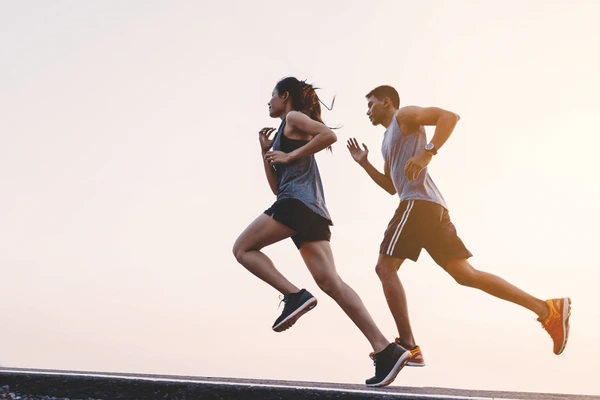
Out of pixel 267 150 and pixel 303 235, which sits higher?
pixel 267 150

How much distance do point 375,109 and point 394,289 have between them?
5.06 feet

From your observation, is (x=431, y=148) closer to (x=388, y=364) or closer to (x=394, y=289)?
(x=394, y=289)

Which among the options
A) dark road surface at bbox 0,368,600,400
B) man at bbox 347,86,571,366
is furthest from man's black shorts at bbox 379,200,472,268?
dark road surface at bbox 0,368,600,400

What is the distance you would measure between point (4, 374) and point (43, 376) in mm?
247

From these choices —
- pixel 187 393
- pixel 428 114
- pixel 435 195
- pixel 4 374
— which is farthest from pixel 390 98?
pixel 4 374

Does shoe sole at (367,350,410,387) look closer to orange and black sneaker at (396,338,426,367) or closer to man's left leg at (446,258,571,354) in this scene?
orange and black sneaker at (396,338,426,367)

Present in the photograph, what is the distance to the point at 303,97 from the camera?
518 cm

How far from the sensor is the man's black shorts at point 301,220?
469 cm

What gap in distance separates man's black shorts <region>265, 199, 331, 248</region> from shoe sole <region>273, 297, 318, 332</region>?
1.41ft

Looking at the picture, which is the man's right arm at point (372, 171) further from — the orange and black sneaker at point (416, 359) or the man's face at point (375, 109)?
the orange and black sneaker at point (416, 359)

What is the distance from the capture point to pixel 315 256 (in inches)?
185

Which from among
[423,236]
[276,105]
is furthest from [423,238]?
[276,105]

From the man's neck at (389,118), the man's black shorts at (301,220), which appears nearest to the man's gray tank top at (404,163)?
the man's neck at (389,118)

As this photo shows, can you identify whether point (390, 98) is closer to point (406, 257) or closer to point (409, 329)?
point (406, 257)
